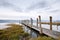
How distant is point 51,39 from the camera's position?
29.2 ft

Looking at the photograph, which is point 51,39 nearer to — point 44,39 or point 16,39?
point 44,39

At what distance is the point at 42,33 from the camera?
500 inches

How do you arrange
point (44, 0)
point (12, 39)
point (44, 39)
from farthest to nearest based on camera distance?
point (44, 0) < point (12, 39) < point (44, 39)

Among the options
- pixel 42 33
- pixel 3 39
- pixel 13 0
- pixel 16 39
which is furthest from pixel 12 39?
pixel 13 0

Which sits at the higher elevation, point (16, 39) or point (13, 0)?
point (13, 0)

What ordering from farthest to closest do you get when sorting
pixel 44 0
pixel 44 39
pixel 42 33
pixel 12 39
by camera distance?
pixel 44 0, pixel 42 33, pixel 12 39, pixel 44 39

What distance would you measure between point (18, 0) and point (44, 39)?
17.4 metres

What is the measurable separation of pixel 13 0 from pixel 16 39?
45.4 ft

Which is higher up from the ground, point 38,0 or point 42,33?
point 38,0

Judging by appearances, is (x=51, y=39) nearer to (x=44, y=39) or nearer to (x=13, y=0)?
(x=44, y=39)

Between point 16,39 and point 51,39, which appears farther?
point 16,39

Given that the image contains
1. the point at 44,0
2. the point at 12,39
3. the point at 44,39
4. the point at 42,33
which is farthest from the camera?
the point at 44,0

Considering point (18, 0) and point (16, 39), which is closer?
point (16, 39)

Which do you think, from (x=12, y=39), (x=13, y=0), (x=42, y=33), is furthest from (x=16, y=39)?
(x=13, y=0)
